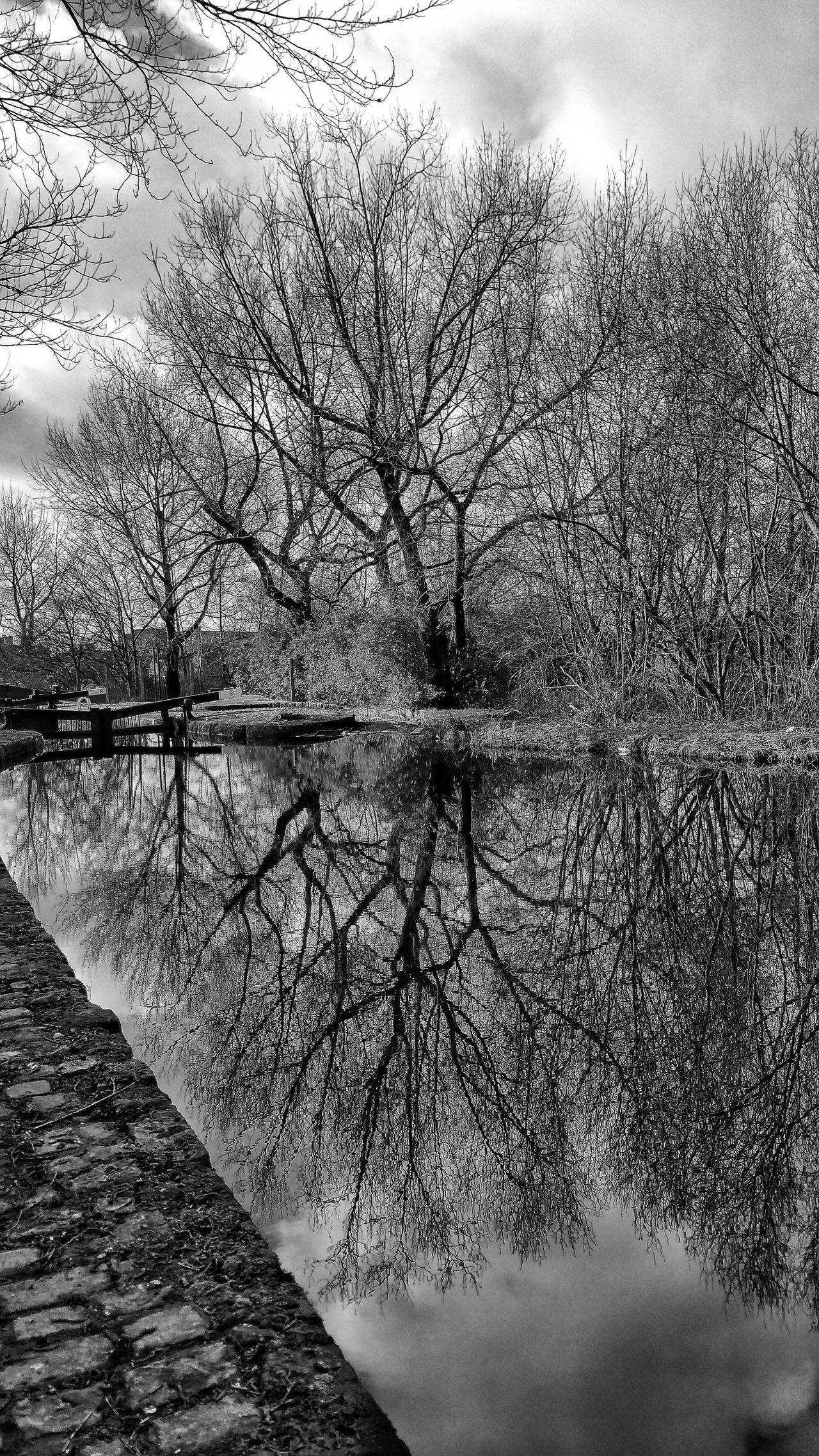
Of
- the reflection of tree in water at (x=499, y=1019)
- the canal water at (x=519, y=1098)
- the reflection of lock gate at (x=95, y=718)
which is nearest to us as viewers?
the canal water at (x=519, y=1098)

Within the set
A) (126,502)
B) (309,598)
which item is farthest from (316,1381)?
(126,502)

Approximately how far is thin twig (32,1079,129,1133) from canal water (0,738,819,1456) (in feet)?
0.79

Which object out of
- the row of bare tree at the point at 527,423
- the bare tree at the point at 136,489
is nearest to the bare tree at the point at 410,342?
the row of bare tree at the point at 527,423

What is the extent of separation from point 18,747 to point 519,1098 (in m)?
12.9

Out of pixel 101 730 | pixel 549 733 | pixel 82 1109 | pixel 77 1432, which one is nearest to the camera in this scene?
pixel 77 1432

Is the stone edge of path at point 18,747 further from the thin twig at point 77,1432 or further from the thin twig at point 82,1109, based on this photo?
the thin twig at point 77,1432

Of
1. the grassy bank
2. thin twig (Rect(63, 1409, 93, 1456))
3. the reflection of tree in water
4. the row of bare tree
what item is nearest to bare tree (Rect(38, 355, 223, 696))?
the row of bare tree

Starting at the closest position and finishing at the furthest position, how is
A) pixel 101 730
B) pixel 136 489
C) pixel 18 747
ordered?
pixel 18 747, pixel 101 730, pixel 136 489

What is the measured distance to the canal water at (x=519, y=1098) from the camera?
72.0 inches

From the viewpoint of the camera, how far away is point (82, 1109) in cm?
258

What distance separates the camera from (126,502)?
1063 inches

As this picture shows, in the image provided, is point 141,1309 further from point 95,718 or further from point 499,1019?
point 95,718

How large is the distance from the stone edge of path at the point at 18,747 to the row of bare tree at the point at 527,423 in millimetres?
5870

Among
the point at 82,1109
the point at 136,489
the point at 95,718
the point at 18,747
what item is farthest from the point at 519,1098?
the point at 136,489
